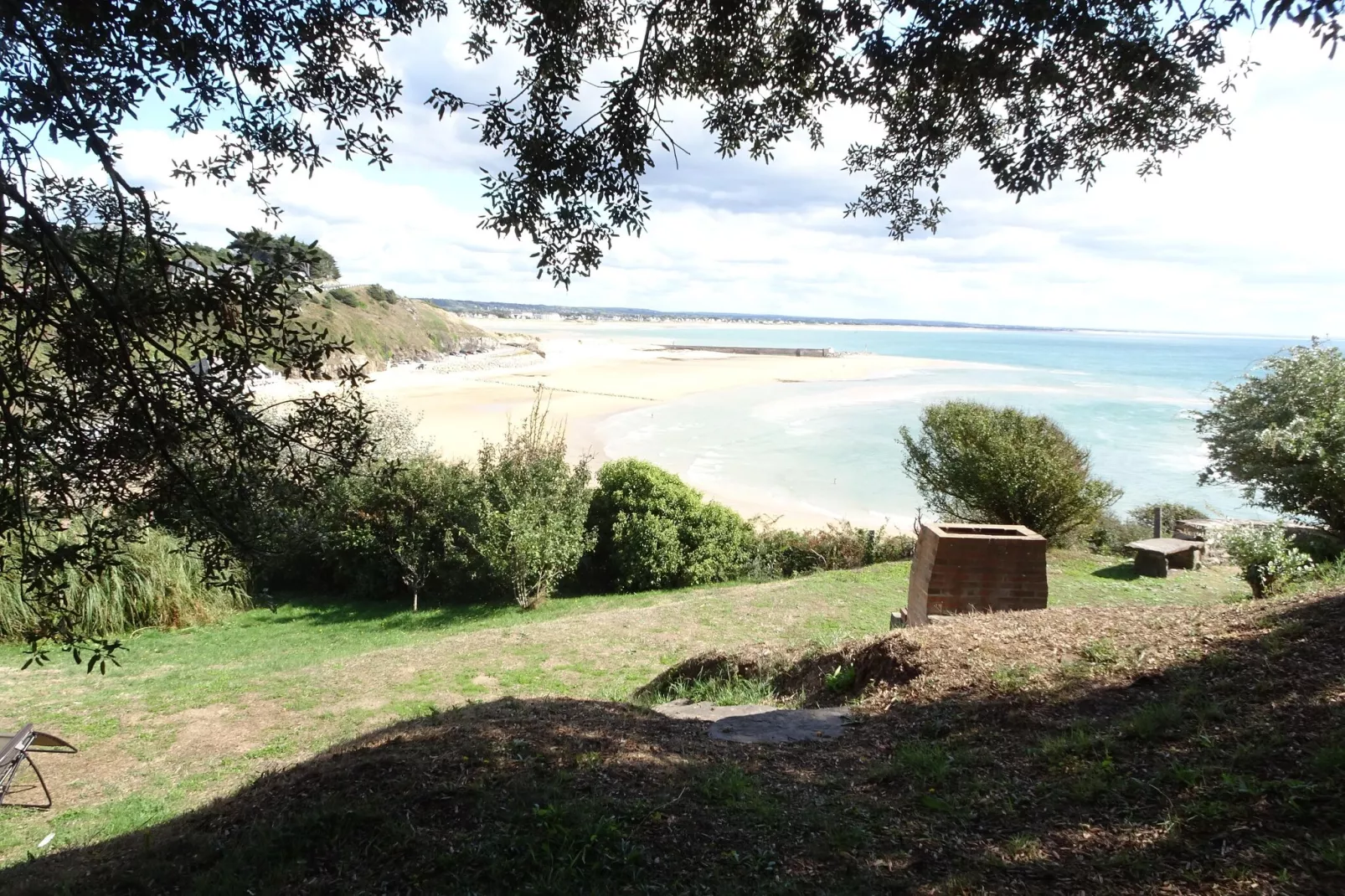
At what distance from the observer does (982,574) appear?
7199 mm

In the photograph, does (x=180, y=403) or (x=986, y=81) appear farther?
(x=986, y=81)

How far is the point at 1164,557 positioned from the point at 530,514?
33.4ft

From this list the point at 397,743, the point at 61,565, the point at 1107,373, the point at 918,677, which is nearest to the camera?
the point at 61,565

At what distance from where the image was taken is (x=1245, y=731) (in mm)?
3535

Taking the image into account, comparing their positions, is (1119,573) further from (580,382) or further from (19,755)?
(580,382)

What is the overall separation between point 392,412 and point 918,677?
47.6ft

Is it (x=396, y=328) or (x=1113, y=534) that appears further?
(x=396, y=328)

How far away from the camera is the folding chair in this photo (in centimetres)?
568

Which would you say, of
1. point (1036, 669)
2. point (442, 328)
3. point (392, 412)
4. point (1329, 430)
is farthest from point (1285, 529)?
point (442, 328)

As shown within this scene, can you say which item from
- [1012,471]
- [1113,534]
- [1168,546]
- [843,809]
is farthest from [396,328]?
[843,809]

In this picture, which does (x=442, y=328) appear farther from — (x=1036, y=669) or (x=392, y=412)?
(x=1036, y=669)

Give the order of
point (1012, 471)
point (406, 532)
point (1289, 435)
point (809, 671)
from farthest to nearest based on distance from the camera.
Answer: point (1012, 471) < point (406, 532) < point (1289, 435) < point (809, 671)

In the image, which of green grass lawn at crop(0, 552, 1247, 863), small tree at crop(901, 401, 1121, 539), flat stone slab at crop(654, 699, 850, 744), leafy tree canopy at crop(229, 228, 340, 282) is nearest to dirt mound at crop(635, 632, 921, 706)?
flat stone slab at crop(654, 699, 850, 744)

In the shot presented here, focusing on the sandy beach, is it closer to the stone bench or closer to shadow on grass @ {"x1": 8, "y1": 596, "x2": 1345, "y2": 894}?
the stone bench
